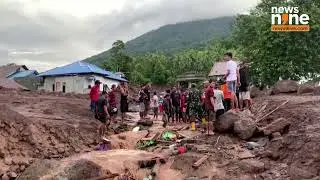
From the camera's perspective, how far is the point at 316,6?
3694 cm

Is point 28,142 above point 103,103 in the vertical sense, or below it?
below

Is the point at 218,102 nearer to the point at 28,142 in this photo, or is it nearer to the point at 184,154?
the point at 184,154

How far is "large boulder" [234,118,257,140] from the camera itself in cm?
1570

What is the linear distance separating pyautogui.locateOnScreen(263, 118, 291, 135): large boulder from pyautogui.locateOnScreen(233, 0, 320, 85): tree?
1939cm

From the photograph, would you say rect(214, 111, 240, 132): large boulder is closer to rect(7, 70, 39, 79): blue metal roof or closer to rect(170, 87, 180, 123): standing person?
rect(170, 87, 180, 123): standing person

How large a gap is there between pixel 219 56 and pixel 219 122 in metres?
54.4

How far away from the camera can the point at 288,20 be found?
3481cm

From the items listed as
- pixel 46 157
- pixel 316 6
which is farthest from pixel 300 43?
pixel 46 157

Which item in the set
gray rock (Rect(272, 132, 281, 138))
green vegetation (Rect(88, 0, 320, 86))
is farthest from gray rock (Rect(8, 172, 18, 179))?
green vegetation (Rect(88, 0, 320, 86))

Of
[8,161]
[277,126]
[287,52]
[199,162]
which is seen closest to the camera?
[199,162]

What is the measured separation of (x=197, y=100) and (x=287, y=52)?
609 inches

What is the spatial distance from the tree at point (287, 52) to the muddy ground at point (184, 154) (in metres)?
16.5

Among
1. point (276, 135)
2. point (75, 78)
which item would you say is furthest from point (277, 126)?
point (75, 78)

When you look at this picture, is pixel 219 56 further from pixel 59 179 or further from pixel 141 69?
pixel 59 179
